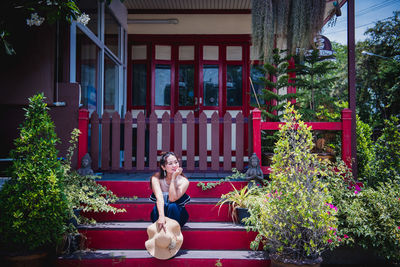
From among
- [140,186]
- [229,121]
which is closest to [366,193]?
[229,121]

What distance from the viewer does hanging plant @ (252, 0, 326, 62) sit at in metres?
4.79

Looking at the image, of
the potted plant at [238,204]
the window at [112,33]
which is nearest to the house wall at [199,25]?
the window at [112,33]

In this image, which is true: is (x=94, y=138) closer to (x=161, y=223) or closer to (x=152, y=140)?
(x=152, y=140)

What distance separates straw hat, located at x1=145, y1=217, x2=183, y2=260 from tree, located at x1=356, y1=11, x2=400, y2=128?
18748 mm

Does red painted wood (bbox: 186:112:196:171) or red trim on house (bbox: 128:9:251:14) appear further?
red trim on house (bbox: 128:9:251:14)

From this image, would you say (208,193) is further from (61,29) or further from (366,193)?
(61,29)

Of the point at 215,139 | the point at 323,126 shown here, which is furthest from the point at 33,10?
the point at 323,126

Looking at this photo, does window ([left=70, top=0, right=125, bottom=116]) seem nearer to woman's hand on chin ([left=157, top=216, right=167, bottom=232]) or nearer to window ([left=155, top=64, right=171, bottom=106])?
window ([left=155, top=64, right=171, bottom=106])

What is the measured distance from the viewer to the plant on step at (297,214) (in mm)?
2715

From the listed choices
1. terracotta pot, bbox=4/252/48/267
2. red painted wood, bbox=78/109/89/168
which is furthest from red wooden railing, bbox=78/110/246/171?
terracotta pot, bbox=4/252/48/267

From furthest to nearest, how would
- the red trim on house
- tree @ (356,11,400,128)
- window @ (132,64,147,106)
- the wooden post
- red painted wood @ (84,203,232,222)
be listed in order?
tree @ (356,11,400,128), window @ (132,64,147,106), the red trim on house, the wooden post, red painted wood @ (84,203,232,222)

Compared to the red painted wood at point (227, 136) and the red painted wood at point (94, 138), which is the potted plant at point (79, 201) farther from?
the red painted wood at point (227, 136)

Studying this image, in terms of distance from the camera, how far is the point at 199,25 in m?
7.39

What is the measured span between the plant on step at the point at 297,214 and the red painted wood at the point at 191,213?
2.54 feet
